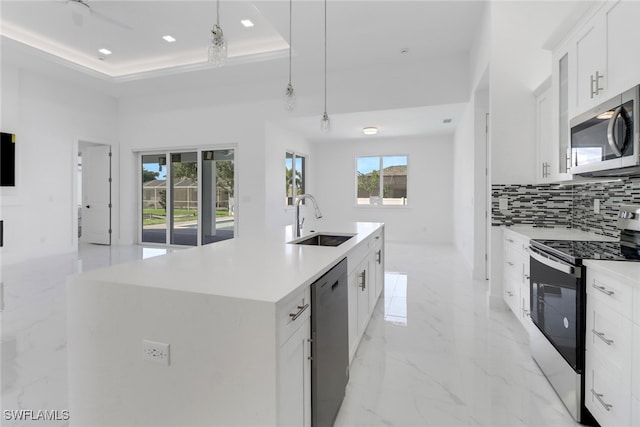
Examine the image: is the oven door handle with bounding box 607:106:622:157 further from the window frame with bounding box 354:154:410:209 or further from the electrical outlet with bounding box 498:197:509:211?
the window frame with bounding box 354:154:410:209

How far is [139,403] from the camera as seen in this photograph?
47.0 inches

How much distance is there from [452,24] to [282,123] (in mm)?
3369

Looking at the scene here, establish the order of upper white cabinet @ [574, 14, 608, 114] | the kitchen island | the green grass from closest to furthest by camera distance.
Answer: the kitchen island
upper white cabinet @ [574, 14, 608, 114]
the green grass

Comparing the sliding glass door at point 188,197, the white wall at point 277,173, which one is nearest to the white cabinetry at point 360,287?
the white wall at point 277,173

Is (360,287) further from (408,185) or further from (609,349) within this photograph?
(408,185)

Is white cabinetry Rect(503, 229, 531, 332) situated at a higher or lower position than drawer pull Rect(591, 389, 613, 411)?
higher

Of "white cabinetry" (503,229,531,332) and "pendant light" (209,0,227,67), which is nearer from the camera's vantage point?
"pendant light" (209,0,227,67)

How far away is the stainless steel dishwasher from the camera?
1.29m

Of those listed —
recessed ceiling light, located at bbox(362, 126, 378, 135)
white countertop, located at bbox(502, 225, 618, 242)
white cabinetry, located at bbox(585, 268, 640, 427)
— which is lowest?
white cabinetry, located at bbox(585, 268, 640, 427)

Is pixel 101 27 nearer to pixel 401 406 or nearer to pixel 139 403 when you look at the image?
pixel 139 403

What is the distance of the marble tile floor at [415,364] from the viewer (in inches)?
66.7

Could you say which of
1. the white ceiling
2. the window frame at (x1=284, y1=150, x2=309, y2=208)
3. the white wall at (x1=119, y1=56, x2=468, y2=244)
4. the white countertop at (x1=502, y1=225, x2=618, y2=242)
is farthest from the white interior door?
the white countertop at (x1=502, y1=225, x2=618, y2=242)

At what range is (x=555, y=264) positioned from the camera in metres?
1.81

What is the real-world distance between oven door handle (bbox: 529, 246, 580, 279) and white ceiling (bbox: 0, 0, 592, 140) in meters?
2.33
